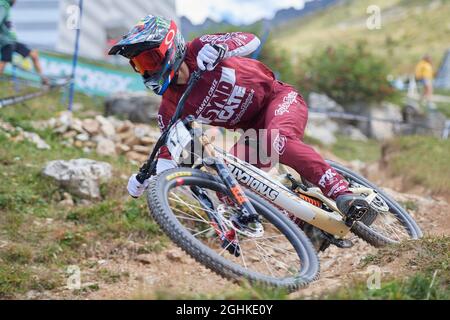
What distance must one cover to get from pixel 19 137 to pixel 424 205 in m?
6.01

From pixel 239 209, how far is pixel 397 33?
263ft

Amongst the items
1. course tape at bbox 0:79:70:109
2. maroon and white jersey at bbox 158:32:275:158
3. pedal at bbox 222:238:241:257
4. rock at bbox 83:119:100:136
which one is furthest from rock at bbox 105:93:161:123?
pedal at bbox 222:238:241:257

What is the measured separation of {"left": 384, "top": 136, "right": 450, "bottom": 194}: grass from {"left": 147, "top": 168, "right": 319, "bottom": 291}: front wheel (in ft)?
15.7

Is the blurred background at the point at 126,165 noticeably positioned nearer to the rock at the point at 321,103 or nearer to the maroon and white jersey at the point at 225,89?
the rock at the point at 321,103

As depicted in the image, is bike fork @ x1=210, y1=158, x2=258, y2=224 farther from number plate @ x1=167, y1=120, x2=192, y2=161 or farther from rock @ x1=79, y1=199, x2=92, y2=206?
rock @ x1=79, y1=199, x2=92, y2=206

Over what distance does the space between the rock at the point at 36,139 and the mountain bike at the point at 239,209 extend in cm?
464

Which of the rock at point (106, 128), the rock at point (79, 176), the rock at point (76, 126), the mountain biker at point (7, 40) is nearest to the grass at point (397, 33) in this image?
the mountain biker at point (7, 40)

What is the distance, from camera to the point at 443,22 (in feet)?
246

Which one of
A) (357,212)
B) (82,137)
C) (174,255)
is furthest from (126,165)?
(357,212)

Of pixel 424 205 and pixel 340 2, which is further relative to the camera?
pixel 340 2

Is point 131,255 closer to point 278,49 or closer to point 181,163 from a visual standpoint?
point 181,163

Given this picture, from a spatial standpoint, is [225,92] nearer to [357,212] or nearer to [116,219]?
[357,212]

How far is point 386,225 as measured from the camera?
225 inches
